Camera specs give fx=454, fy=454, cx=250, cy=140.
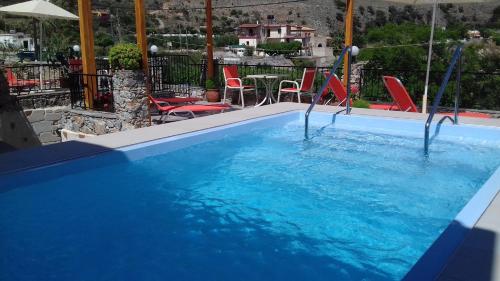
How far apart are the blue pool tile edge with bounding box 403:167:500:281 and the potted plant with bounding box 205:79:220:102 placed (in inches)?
296

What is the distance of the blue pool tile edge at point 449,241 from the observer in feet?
7.93

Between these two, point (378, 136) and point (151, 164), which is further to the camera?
point (378, 136)

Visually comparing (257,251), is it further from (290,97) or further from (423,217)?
(290,97)

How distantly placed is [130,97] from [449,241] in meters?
5.99

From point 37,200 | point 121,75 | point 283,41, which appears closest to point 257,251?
point 37,200

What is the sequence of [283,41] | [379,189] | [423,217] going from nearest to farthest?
1. [423,217]
2. [379,189]
3. [283,41]

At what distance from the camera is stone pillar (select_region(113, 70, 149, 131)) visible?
758cm

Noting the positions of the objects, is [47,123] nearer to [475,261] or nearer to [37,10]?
[37,10]

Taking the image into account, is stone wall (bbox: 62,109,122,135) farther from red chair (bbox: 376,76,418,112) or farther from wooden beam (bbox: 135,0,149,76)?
red chair (bbox: 376,76,418,112)

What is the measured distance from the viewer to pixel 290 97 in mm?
10766

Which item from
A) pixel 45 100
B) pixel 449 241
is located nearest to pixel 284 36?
pixel 45 100

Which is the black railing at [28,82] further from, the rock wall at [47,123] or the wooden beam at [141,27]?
the wooden beam at [141,27]

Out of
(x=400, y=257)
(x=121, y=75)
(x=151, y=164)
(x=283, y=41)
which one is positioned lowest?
(x=400, y=257)

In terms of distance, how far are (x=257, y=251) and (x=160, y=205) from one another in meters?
1.28
